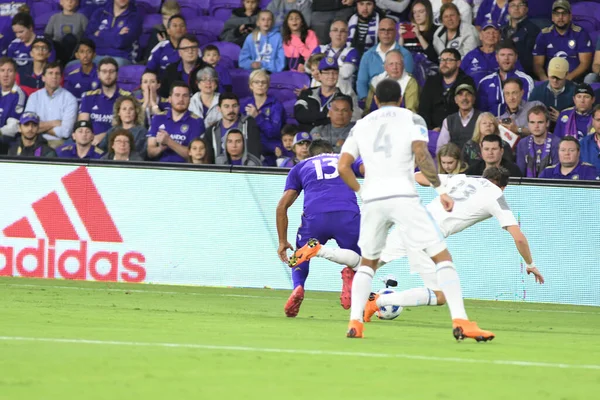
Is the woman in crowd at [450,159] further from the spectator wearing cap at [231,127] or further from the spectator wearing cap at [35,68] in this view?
the spectator wearing cap at [35,68]

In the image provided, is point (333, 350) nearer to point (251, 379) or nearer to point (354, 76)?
point (251, 379)

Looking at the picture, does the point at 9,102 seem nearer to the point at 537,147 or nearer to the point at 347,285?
the point at 537,147

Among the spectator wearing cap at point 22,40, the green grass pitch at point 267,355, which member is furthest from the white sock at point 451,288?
the spectator wearing cap at point 22,40

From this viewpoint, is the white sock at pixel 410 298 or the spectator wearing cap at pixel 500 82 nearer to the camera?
the white sock at pixel 410 298

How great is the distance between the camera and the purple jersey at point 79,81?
61.4ft

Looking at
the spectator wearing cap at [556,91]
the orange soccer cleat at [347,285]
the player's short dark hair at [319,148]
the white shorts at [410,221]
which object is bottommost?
the orange soccer cleat at [347,285]

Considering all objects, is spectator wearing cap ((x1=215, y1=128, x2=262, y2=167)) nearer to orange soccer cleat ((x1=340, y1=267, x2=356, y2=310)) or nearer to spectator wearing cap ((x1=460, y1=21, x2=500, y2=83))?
spectator wearing cap ((x1=460, y1=21, x2=500, y2=83))

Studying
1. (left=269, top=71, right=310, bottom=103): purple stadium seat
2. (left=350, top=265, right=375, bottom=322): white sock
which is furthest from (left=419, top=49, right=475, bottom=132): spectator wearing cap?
(left=350, top=265, right=375, bottom=322): white sock

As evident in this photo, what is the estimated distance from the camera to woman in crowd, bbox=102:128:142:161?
16312 millimetres

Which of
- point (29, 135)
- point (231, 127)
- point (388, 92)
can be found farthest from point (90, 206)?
point (388, 92)

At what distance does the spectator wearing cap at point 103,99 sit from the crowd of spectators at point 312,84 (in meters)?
0.02

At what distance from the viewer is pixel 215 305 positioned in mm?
12648

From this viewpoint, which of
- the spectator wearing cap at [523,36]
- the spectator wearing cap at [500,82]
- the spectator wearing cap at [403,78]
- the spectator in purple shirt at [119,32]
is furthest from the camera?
the spectator in purple shirt at [119,32]

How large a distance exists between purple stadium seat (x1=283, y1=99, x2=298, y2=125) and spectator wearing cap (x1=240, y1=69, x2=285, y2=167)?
0.26 metres
